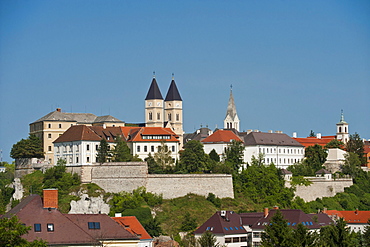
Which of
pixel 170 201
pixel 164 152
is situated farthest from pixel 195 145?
pixel 170 201

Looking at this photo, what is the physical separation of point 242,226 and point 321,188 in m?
30.3

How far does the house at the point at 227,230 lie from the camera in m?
59.2

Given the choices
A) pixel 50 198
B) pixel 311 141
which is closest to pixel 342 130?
pixel 311 141

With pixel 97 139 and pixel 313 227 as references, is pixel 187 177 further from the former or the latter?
pixel 313 227

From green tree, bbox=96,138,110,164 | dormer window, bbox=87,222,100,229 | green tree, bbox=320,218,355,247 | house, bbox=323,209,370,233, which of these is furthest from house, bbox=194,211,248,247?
house, bbox=323,209,370,233

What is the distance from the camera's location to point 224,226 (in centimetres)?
6056

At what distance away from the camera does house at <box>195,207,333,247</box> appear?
59625 millimetres

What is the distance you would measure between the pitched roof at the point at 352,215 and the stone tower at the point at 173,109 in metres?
24.4

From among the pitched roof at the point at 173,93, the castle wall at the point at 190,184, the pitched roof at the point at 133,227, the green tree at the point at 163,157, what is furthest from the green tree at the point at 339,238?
the pitched roof at the point at 173,93

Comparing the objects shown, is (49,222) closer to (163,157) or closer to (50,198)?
(50,198)

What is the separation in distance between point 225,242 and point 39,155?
31.3m

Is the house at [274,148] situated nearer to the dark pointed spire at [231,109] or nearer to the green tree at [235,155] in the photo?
the green tree at [235,155]

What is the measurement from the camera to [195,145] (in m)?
81.4

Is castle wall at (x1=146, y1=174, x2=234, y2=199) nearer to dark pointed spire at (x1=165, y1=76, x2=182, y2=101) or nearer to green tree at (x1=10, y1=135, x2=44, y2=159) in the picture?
green tree at (x1=10, y1=135, x2=44, y2=159)
